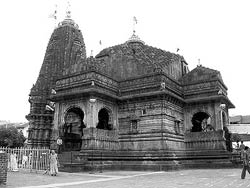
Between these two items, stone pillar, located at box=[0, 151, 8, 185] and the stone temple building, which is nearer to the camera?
stone pillar, located at box=[0, 151, 8, 185]

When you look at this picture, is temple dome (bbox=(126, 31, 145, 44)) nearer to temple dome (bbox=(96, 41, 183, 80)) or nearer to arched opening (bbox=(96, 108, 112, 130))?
temple dome (bbox=(96, 41, 183, 80))

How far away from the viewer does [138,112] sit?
26.3 m

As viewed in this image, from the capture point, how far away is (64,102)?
87.6ft

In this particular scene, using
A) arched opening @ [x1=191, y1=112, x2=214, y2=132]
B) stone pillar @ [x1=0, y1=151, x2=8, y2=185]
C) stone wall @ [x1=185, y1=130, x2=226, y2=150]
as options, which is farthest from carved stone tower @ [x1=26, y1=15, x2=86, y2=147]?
stone pillar @ [x1=0, y1=151, x2=8, y2=185]

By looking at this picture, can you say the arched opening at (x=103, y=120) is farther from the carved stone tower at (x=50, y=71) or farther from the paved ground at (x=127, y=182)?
the paved ground at (x=127, y=182)

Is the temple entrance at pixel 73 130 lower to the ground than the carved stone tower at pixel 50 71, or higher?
lower

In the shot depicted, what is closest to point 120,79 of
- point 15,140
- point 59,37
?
point 59,37

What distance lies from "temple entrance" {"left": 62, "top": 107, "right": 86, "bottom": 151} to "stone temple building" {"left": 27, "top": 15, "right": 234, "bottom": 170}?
102 millimetres

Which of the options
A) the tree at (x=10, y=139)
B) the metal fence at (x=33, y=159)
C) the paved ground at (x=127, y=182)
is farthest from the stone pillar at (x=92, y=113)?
the tree at (x=10, y=139)

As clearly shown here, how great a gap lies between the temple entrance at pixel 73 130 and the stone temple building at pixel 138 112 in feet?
0.34

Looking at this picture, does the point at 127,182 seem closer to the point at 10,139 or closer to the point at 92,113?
the point at 92,113

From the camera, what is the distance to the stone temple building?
24.1 meters

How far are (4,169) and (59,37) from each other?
32221mm

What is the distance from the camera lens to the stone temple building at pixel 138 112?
949 inches
